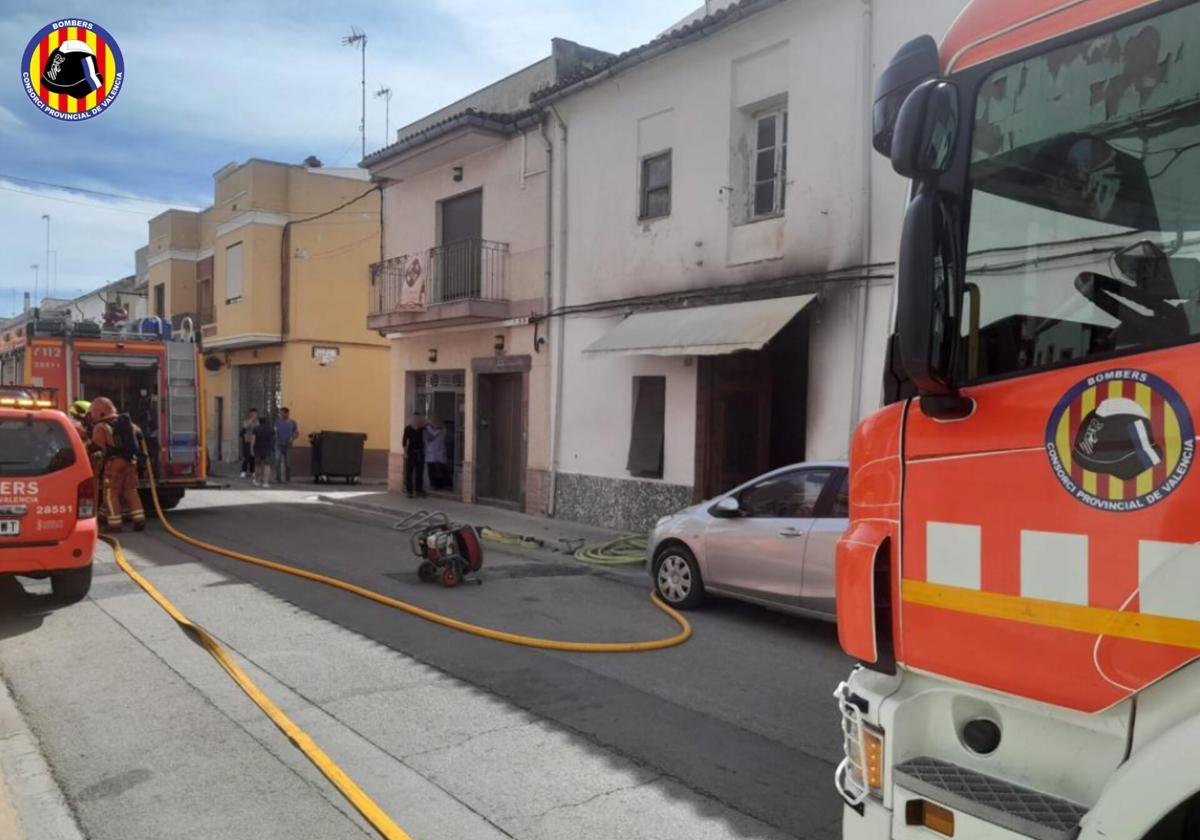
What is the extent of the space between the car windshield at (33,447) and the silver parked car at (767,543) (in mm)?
5222

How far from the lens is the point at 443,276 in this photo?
16891 millimetres

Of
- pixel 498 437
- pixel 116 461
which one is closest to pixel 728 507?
pixel 116 461

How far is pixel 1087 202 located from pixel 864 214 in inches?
318

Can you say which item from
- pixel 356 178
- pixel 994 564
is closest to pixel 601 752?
pixel 994 564

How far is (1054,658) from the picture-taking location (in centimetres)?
212

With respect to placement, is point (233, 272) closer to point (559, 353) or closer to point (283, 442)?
point (283, 442)

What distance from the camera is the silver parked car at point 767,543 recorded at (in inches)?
271

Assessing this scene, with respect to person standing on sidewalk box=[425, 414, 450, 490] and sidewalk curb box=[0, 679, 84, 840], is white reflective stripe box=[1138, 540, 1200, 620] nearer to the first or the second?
sidewalk curb box=[0, 679, 84, 840]

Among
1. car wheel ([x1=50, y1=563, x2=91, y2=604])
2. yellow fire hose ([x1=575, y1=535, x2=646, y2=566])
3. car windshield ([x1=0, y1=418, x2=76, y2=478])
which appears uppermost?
car windshield ([x1=0, y1=418, x2=76, y2=478])

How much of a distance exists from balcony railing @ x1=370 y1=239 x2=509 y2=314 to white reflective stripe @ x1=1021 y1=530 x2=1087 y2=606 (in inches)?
551

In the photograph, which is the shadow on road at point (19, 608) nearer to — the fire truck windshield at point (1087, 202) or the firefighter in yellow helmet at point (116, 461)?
the firefighter in yellow helmet at point (116, 461)

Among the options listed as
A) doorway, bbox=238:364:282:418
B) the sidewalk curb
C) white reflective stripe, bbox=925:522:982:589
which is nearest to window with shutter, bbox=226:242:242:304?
doorway, bbox=238:364:282:418

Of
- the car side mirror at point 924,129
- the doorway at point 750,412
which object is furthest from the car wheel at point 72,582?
the car side mirror at point 924,129

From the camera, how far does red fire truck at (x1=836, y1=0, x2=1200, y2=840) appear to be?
194 cm
